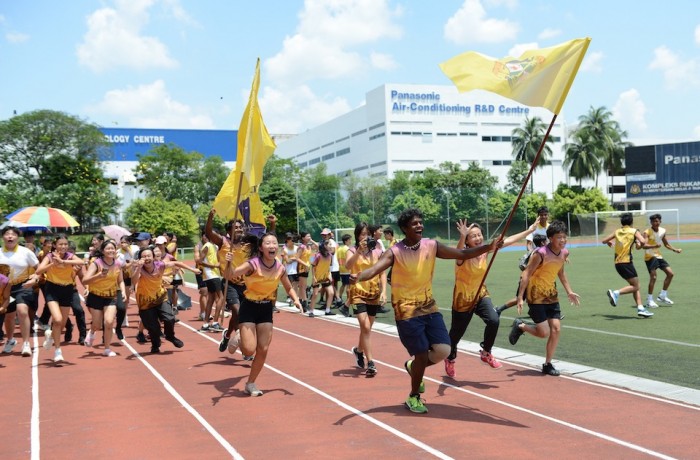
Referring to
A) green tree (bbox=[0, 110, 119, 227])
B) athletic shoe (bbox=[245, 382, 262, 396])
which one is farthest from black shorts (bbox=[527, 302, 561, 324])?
green tree (bbox=[0, 110, 119, 227])

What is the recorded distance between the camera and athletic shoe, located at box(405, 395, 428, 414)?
7.20m

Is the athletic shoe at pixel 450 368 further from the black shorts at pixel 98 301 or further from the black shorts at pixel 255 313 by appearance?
the black shorts at pixel 98 301

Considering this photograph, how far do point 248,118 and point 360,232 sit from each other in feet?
8.86

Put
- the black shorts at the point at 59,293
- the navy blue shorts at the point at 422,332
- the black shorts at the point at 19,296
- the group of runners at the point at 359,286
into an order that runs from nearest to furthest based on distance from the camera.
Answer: the navy blue shorts at the point at 422,332 → the group of runners at the point at 359,286 → the black shorts at the point at 19,296 → the black shorts at the point at 59,293

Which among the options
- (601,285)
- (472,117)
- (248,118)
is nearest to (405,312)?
(248,118)

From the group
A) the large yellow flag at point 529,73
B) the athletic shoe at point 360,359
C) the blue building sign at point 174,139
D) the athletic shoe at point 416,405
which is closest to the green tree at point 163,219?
the blue building sign at point 174,139

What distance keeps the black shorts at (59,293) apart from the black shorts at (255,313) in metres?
4.78

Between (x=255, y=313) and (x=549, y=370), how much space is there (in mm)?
3539

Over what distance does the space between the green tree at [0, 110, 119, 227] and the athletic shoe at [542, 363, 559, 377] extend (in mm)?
55867

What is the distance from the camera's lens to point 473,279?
891 cm

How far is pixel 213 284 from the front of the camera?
14625mm

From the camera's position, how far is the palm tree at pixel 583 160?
8000cm

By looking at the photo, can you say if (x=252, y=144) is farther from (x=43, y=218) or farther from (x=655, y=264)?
(x=655, y=264)

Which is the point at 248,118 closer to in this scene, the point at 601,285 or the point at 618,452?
the point at 618,452
